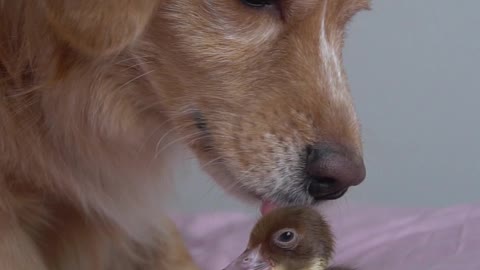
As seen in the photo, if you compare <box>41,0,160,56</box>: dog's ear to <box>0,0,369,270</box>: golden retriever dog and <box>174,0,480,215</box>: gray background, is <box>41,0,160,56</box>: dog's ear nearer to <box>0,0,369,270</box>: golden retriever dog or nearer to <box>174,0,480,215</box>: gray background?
<box>0,0,369,270</box>: golden retriever dog

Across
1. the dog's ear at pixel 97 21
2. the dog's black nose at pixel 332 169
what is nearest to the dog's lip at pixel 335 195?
the dog's black nose at pixel 332 169

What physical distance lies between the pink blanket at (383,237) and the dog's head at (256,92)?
0.34 m

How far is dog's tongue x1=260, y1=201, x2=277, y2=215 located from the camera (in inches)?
34.0

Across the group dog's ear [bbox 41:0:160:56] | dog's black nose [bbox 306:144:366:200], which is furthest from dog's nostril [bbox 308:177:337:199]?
dog's ear [bbox 41:0:160:56]

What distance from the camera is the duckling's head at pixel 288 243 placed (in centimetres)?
93

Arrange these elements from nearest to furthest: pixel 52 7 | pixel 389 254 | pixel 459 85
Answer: pixel 52 7 < pixel 389 254 < pixel 459 85

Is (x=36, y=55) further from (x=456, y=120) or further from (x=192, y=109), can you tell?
(x=456, y=120)

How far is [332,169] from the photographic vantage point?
803mm

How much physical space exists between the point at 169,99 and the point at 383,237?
57 cm

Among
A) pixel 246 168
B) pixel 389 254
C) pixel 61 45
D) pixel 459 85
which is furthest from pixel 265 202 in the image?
pixel 459 85

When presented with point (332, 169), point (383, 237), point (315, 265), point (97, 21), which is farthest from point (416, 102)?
point (97, 21)

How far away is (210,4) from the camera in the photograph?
0.82 metres

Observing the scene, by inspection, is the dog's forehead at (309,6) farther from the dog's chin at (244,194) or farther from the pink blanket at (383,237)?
the pink blanket at (383,237)

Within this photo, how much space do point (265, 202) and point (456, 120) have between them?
33.5 inches
